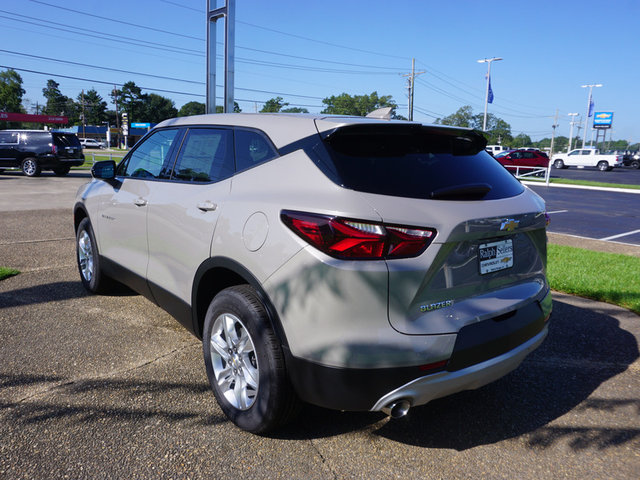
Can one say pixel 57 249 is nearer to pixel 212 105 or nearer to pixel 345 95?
pixel 212 105

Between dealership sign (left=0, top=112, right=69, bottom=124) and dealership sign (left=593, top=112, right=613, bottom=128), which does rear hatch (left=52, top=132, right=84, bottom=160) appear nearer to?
dealership sign (left=0, top=112, right=69, bottom=124)

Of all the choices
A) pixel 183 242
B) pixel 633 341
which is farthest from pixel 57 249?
pixel 633 341

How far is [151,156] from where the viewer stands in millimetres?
3980

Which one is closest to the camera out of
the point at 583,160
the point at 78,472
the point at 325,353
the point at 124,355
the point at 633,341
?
the point at 325,353

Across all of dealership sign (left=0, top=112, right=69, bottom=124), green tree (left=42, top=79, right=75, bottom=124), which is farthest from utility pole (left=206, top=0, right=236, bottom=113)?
green tree (left=42, top=79, right=75, bottom=124)

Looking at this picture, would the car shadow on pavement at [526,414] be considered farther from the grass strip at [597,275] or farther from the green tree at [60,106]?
the green tree at [60,106]

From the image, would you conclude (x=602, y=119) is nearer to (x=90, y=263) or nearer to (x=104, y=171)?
(x=90, y=263)

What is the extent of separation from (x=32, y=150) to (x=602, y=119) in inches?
3293

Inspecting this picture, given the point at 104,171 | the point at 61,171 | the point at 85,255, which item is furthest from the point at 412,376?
the point at 61,171

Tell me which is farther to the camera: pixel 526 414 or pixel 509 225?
pixel 526 414

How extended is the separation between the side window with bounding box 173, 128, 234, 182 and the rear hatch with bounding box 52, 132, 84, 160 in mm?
20146

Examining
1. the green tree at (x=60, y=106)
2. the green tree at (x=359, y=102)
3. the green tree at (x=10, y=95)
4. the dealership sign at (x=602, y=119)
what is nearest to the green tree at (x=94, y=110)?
the green tree at (x=60, y=106)

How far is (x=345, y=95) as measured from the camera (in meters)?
112

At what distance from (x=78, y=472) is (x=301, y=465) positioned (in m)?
1.06
